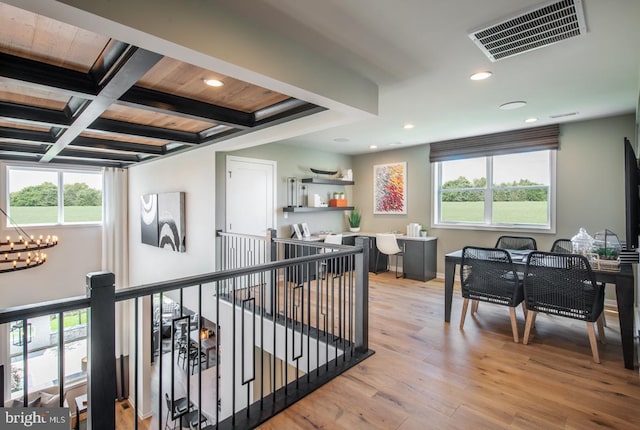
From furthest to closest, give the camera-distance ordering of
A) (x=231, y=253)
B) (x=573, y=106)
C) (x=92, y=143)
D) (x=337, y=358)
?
(x=231, y=253) → (x=92, y=143) → (x=573, y=106) → (x=337, y=358)

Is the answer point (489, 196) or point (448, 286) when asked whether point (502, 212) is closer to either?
point (489, 196)

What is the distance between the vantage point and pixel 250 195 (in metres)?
5.35

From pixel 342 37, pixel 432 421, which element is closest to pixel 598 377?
pixel 432 421

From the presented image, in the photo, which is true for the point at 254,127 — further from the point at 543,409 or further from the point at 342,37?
the point at 543,409

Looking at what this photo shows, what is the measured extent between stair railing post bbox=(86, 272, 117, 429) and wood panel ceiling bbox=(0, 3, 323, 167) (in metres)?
1.27

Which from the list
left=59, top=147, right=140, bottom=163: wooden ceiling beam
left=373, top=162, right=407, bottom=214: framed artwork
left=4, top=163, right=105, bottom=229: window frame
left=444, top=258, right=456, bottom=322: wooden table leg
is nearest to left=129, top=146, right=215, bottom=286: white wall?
left=59, top=147, right=140, bottom=163: wooden ceiling beam

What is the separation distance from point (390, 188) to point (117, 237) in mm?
5814

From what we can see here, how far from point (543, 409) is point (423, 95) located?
9.38 feet

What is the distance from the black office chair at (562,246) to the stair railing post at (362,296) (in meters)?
2.63

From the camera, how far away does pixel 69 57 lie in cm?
203

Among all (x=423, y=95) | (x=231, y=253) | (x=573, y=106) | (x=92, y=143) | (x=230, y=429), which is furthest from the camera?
(x=231, y=253)

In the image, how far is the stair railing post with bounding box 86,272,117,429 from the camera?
1.37 meters

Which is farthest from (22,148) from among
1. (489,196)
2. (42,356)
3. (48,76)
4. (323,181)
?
(489,196)

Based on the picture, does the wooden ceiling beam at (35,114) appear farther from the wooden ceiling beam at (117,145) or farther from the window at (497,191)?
the window at (497,191)
